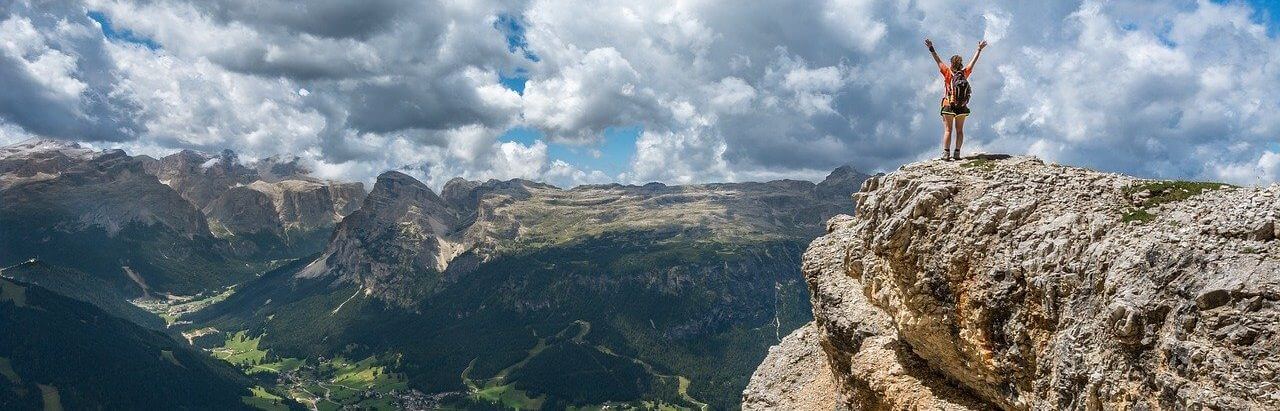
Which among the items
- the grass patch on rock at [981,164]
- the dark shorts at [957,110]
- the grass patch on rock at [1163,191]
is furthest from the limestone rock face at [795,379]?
the grass patch on rock at [1163,191]

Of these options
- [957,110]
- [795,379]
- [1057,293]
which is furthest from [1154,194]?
[795,379]

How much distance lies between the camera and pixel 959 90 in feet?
80.5

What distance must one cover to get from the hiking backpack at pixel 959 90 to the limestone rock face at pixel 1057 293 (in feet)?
7.69

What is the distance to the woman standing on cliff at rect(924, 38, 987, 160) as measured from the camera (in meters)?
24.2

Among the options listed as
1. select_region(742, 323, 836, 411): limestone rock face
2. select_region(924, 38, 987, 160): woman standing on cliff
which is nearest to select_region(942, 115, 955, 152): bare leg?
select_region(924, 38, 987, 160): woman standing on cliff

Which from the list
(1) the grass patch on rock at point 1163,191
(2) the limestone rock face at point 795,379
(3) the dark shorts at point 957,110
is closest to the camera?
(1) the grass patch on rock at point 1163,191

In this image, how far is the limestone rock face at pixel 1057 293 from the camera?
12805 mm

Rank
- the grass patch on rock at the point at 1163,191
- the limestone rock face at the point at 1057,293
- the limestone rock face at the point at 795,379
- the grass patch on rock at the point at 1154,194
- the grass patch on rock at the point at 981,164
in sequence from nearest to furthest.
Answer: the limestone rock face at the point at 1057,293, the grass patch on rock at the point at 1154,194, the grass patch on rock at the point at 1163,191, the grass patch on rock at the point at 981,164, the limestone rock face at the point at 795,379

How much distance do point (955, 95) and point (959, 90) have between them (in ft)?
0.73

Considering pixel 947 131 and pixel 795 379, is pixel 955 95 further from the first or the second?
pixel 795 379

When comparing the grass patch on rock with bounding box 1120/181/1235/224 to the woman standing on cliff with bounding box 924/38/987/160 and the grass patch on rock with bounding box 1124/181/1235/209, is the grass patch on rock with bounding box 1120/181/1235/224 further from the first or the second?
the woman standing on cliff with bounding box 924/38/987/160

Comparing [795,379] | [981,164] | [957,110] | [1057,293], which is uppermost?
[957,110]

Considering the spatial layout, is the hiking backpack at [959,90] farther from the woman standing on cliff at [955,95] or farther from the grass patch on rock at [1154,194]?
the grass patch on rock at [1154,194]

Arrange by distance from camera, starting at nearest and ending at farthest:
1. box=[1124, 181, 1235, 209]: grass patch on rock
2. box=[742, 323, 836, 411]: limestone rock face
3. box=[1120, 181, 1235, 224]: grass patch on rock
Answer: box=[1120, 181, 1235, 224]: grass patch on rock
box=[1124, 181, 1235, 209]: grass patch on rock
box=[742, 323, 836, 411]: limestone rock face
